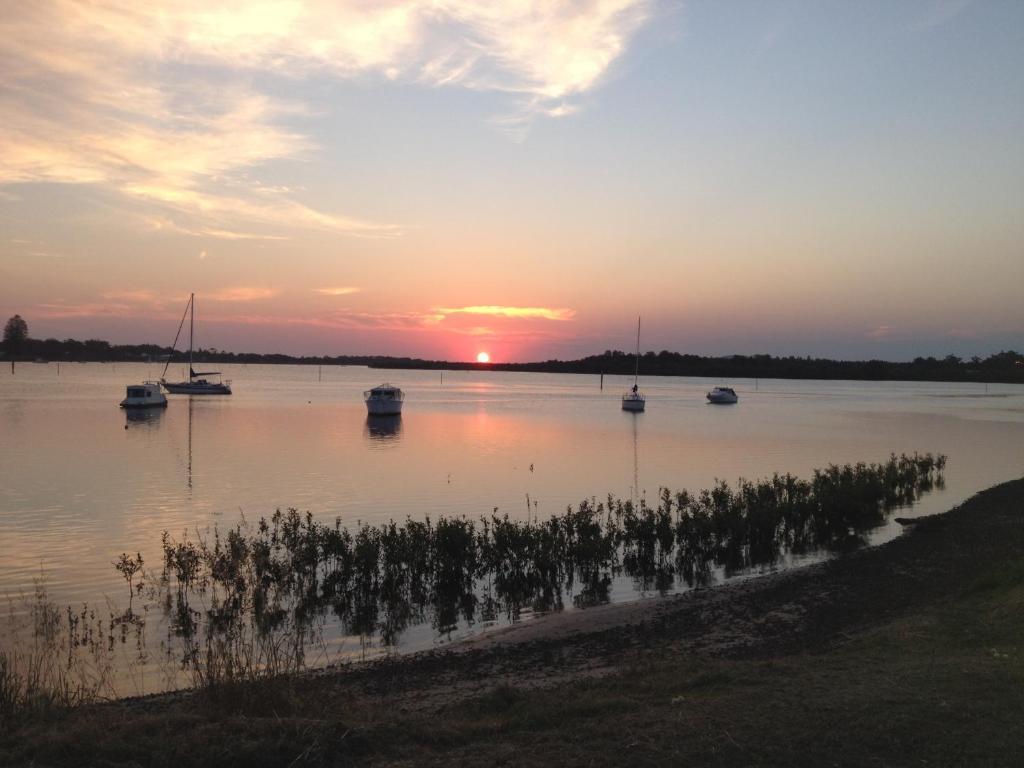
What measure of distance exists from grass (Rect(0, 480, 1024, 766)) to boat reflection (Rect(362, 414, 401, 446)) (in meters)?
43.8

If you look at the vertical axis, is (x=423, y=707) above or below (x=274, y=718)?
below

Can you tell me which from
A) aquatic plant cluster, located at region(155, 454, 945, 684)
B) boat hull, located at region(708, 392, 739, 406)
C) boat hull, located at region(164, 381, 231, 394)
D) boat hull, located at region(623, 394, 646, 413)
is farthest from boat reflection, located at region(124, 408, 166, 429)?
boat hull, located at region(708, 392, 739, 406)

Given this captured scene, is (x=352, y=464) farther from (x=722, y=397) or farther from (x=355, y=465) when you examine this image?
(x=722, y=397)

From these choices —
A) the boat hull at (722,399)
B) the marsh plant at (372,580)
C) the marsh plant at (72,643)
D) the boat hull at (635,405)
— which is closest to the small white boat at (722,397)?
the boat hull at (722,399)

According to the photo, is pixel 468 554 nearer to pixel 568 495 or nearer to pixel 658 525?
pixel 658 525

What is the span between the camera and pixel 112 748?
252 inches

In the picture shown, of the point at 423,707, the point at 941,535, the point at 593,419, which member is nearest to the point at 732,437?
the point at 593,419

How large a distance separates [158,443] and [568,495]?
3288 centimetres

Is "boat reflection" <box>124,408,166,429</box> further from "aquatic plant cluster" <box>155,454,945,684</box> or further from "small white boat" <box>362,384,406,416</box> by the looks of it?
"aquatic plant cluster" <box>155,454,945,684</box>

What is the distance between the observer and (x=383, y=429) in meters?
66.9

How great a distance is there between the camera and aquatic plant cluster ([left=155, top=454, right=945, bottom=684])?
596 inches

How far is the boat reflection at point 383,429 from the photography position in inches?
2253

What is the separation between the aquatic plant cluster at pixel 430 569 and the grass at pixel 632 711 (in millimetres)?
3744

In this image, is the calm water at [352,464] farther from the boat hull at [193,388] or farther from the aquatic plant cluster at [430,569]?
the boat hull at [193,388]
